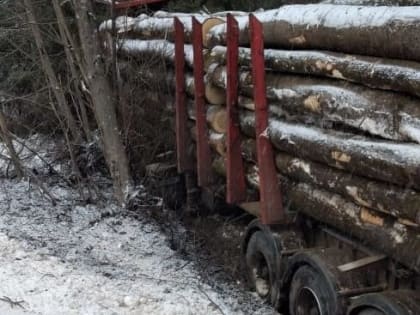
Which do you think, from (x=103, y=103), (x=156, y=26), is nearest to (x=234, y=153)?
(x=103, y=103)

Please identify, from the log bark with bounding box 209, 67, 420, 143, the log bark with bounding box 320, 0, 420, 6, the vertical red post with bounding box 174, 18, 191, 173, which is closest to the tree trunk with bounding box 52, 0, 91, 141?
the vertical red post with bounding box 174, 18, 191, 173

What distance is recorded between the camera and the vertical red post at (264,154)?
6.37 m

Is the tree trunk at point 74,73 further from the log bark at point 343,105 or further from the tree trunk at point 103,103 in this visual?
the log bark at point 343,105

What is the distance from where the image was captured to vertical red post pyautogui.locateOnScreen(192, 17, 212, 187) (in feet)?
26.2

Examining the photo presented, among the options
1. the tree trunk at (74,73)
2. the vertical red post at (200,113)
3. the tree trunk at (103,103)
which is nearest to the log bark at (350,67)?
the vertical red post at (200,113)

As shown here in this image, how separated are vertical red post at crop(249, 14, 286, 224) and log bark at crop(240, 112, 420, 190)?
0.11m

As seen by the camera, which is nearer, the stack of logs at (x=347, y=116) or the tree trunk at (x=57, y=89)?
the stack of logs at (x=347, y=116)

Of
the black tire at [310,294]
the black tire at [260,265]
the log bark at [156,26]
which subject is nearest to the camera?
the black tire at [310,294]

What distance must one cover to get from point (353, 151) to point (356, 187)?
0.30m

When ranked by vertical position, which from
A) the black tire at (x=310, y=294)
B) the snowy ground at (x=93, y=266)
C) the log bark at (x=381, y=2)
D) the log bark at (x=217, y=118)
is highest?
the log bark at (x=381, y=2)

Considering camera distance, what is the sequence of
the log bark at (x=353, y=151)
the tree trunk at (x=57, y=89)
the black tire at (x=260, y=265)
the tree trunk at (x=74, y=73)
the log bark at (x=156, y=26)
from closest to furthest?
the log bark at (x=353, y=151)
the black tire at (x=260, y=265)
the log bark at (x=156, y=26)
the tree trunk at (x=74, y=73)
the tree trunk at (x=57, y=89)

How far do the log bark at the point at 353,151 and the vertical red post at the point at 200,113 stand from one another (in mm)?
1798

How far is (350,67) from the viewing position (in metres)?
5.17

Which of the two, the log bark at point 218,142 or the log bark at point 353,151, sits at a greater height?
the log bark at point 353,151
